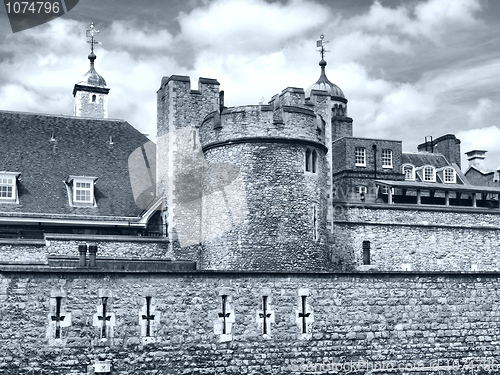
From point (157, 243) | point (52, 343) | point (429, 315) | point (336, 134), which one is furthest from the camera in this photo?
point (336, 134)

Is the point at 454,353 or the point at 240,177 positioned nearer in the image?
the point at 454,353

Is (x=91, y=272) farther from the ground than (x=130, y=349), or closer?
farther from the ground

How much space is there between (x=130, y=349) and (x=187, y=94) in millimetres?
12582

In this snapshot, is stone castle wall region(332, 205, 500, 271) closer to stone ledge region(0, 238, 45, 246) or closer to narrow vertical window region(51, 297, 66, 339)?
stone ledge region(0, 238, 45, 246)

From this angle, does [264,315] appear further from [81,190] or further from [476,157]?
[476,157]

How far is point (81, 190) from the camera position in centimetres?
3183


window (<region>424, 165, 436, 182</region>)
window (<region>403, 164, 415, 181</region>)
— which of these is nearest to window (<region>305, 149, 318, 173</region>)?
window (<region>403, 164, 415, 181</region>)

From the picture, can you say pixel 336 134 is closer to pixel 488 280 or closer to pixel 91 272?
pixel 488 280

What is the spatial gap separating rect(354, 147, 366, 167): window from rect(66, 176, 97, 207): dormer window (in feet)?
54.5

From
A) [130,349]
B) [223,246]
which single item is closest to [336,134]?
[223,246]

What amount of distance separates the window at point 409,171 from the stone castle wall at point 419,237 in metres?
9.25

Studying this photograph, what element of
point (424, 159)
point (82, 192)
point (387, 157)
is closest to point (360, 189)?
point (387, 157)

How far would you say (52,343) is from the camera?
22406 mm

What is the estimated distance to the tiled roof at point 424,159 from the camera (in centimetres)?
4653
